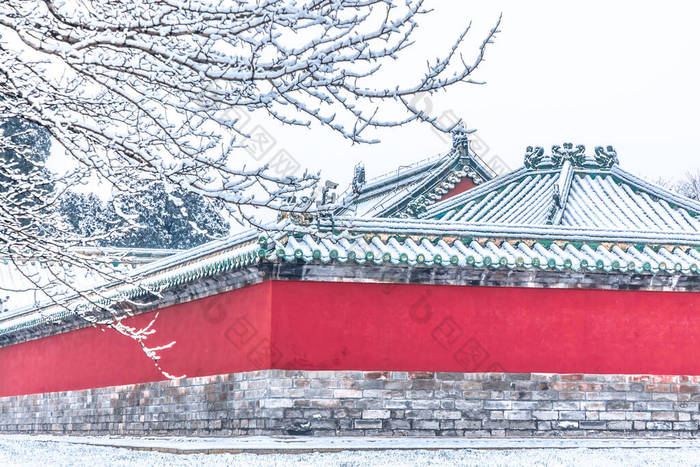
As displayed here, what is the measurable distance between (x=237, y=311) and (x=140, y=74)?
7.33 metres

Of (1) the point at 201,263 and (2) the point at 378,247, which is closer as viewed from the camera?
(2) the point at 378,247

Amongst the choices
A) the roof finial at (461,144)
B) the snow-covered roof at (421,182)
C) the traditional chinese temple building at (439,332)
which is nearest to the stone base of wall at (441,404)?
the traditional chinese temple building at (439,332)

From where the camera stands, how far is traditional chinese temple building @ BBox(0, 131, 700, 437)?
11859 millimetres

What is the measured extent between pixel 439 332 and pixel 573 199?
5232 millimetres

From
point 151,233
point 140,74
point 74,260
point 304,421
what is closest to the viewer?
point 140,74

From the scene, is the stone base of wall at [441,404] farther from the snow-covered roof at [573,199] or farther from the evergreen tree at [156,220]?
the evergreen tree at [156,220]

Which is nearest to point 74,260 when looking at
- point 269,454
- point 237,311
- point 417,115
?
point 417,115

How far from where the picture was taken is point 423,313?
Result: 40.2ft

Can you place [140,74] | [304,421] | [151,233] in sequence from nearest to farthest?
[140,74] < [304,421] < [151,233]

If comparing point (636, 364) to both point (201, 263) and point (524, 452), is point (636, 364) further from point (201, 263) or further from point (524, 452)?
point (201, 263)

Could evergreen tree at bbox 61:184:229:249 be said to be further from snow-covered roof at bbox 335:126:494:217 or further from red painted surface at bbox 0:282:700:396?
red painted surface at bbox 0:282:700:396

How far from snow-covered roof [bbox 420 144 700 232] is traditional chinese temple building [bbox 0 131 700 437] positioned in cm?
247

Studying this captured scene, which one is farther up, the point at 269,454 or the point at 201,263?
the point at 201,263

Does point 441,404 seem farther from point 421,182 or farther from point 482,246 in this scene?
point 421,182
